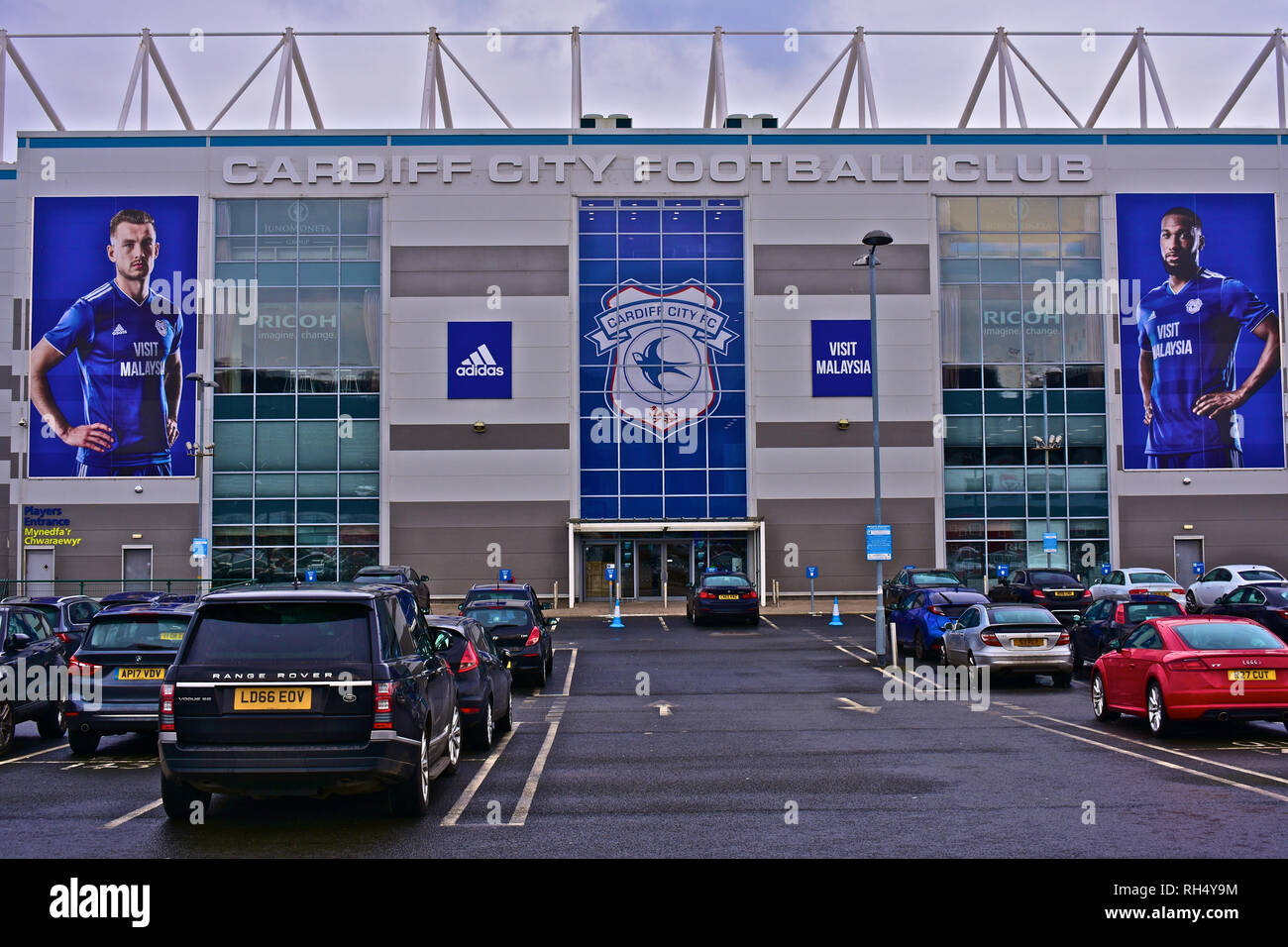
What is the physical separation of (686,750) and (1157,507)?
3787 cm

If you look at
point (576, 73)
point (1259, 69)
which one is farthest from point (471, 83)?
point (1259, 69)

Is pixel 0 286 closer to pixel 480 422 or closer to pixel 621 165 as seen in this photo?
pixel 480 422

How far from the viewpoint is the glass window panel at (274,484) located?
147 feet

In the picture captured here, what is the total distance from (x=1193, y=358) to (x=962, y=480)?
10.1m

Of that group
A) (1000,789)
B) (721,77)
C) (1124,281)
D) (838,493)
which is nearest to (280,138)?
(721,77)

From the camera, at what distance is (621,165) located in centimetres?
4591

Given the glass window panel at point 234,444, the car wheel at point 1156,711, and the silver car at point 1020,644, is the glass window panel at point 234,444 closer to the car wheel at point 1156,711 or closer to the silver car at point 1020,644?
the silver car at point 1020,644

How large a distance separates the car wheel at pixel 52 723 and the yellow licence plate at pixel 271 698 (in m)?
7.34

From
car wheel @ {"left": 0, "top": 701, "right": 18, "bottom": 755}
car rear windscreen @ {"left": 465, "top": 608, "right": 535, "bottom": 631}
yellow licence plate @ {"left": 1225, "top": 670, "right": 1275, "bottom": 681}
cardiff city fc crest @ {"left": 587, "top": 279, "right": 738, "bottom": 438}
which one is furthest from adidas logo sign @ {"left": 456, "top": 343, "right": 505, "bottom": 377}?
yellow licence plate @ {"left": 1225, "top": 670, "right": 1275, "bottom": 681}

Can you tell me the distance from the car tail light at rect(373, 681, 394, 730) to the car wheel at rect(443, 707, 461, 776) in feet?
7.20

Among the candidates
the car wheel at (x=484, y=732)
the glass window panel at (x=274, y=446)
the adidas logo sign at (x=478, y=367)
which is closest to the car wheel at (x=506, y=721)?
the car wheel at (x=484, y=732)

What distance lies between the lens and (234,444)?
4475cm

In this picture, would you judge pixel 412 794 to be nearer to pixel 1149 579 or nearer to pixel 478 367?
pixel 1149 579

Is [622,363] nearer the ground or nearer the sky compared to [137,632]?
nearer the sky
